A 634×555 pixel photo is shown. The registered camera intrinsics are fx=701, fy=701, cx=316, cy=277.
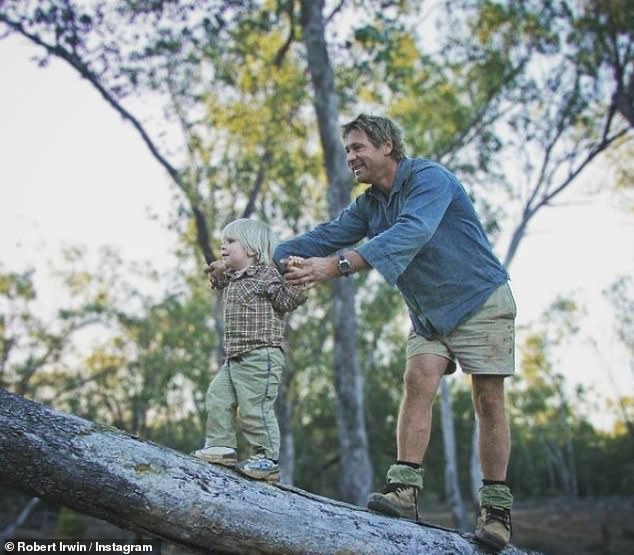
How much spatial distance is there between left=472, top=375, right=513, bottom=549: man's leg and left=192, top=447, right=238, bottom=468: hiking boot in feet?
4.07

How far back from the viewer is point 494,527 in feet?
10.9

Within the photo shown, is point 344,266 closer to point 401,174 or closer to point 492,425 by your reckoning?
point 401,174

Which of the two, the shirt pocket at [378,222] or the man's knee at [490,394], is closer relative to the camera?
the man's knee at [490,394]

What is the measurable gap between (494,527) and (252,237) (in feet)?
6.02

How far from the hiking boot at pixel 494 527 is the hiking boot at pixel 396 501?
0.32m

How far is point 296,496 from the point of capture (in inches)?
112

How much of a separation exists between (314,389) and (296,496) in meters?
28.9

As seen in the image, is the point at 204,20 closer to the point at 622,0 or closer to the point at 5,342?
the point at 622,0

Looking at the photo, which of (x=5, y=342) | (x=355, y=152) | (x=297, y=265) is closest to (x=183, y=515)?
(x=297, y=265)

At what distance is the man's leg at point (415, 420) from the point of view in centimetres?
343

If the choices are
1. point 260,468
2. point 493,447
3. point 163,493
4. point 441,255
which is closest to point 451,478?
point 493,447

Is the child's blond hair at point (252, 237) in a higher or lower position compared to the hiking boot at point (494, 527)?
higher

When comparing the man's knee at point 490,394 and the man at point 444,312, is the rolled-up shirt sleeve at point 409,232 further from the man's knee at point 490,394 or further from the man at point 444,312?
the man's knee at point 490,394

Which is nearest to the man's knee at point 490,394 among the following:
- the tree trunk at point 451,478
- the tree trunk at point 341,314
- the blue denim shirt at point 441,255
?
the blue denim shirt at point 441,255
